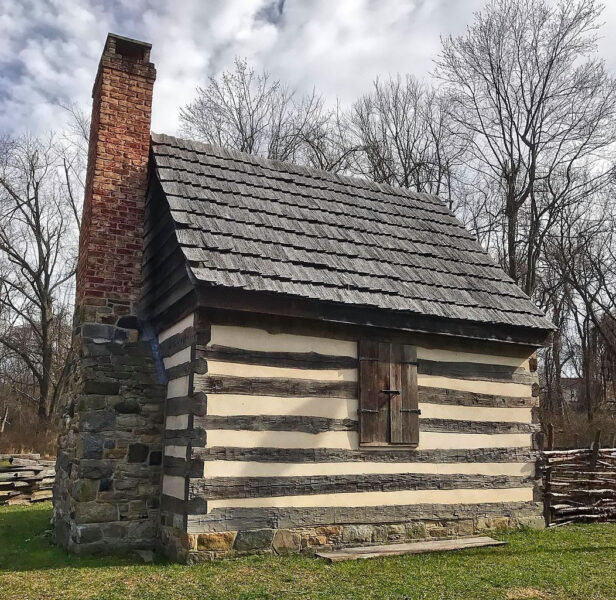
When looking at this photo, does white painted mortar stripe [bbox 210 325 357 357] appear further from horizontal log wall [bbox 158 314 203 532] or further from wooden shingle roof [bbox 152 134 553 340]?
wooden shingle roof [bbox 152 134 553 340]

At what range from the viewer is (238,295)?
7.09 metres


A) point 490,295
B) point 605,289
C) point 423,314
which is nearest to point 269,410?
point 423,314

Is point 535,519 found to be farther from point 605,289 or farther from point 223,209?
point 605,289

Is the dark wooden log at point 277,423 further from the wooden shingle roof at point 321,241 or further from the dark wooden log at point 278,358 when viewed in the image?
the wooden shingle roof at point 321,241

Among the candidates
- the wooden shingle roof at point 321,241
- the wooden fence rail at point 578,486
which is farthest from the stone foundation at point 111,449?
the wooden fence rail at point 578,486

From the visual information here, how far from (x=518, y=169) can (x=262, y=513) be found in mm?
17083

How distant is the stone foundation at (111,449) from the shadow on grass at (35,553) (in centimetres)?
19

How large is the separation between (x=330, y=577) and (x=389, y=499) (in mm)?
1881

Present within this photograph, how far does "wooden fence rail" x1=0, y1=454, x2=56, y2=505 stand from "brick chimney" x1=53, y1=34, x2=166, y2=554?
4515 mm

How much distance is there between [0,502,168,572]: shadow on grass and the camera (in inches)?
267

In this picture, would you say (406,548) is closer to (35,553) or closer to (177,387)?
(177,387)

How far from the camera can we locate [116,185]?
8.68 m

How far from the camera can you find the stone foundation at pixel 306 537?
258 inches

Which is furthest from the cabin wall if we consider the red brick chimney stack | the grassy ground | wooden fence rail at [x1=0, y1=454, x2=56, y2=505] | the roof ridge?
wooden fence rail at [x1=0, y1=454, x2=56, y2=505]
